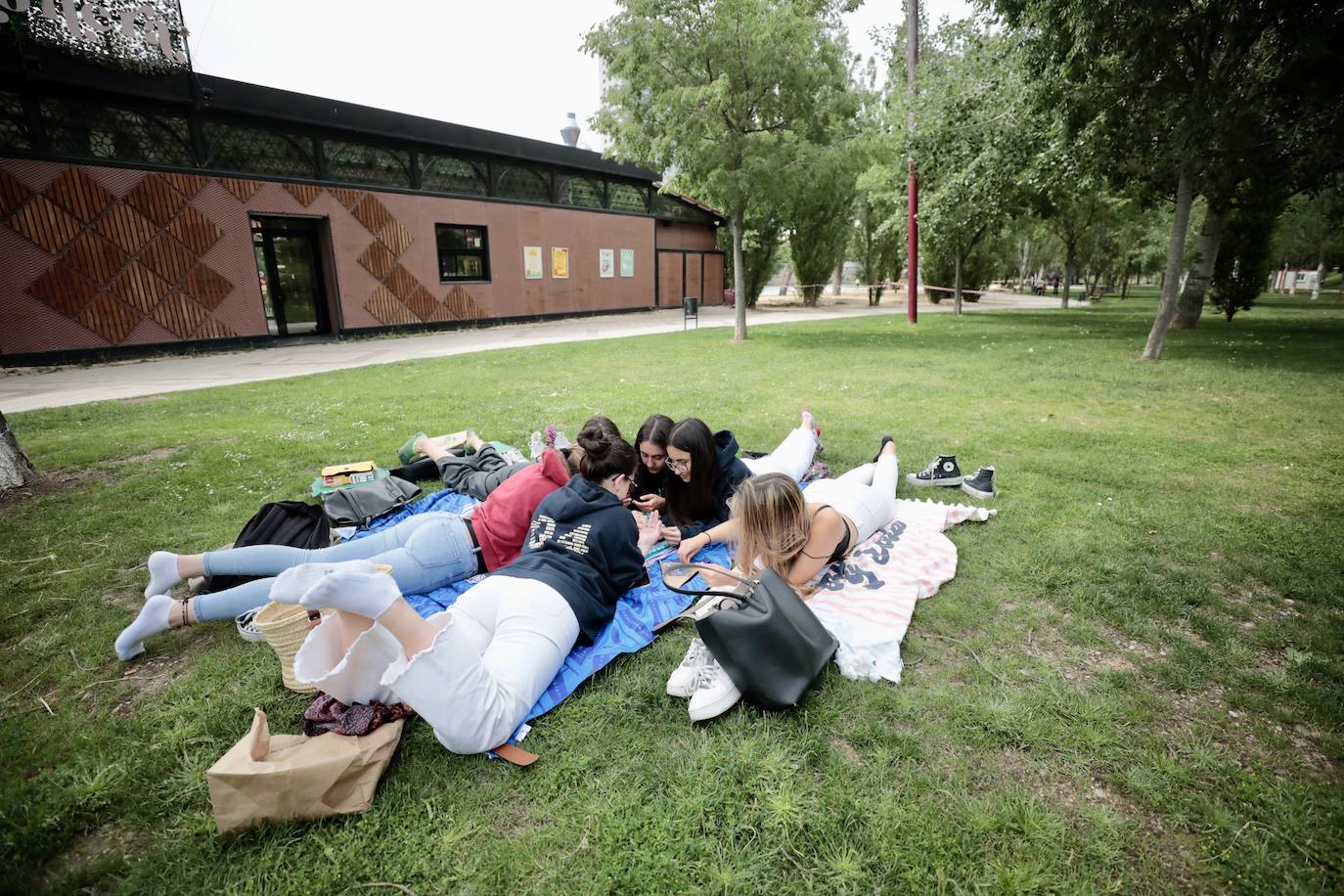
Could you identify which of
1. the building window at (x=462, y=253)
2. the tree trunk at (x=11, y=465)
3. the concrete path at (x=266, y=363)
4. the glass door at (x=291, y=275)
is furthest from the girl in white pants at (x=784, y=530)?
the building window at (x=462, y=253)

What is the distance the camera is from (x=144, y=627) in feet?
9.82

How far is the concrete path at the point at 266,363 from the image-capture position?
9.76 meters

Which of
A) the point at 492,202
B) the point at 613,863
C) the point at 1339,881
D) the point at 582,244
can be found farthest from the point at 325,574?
the point at 582,244

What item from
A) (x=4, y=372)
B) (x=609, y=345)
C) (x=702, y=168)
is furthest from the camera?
(x=609, y=345)

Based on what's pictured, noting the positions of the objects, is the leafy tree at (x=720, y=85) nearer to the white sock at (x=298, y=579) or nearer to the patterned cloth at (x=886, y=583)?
the patterned cloth at (x=886, y=583)

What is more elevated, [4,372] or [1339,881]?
[4,372]

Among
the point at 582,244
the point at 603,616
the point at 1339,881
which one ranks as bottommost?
the point at 1339,881

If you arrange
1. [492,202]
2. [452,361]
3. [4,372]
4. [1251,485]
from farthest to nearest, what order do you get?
[492,202] < [452,361] < [4,372] < [1251,485]

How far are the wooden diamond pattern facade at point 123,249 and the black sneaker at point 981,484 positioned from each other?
1602 centimetres

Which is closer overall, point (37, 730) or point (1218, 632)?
point (37, 730)

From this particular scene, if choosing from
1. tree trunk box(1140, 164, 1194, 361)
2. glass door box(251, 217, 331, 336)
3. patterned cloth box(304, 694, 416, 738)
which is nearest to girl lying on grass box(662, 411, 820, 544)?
patterned cloth box(304, 694, 416, 738)

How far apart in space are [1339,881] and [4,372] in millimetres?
17544

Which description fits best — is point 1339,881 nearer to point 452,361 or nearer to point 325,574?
point 325,574

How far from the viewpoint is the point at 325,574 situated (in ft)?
6.26
